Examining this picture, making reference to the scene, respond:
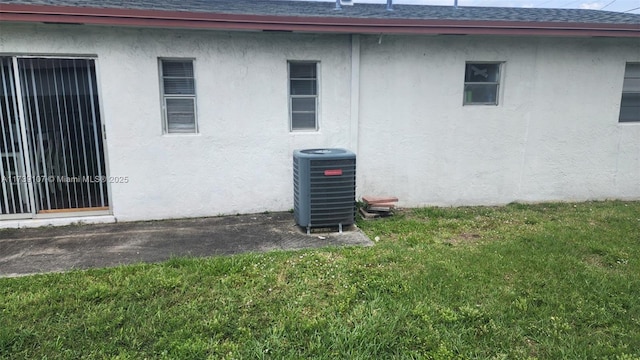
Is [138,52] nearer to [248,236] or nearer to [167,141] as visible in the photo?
[167,141]

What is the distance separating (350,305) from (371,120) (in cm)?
390

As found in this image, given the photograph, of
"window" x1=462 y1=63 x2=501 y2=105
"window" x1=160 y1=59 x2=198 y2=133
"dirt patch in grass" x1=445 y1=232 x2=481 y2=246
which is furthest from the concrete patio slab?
"window" x1=462 y1=63 x2=501 y2=105

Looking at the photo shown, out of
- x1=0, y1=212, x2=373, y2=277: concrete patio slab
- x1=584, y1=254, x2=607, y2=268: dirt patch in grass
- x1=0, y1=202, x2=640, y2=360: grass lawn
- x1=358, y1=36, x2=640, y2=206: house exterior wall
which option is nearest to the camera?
x1=0, y1=202, x2=640, y2=360: grass lawn

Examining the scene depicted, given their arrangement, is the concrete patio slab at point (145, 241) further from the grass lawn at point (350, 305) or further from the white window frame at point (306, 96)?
the white window frame at point (306, 96)

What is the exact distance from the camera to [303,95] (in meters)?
6.42

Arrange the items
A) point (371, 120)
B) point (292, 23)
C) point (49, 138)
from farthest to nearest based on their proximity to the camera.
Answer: point (371, 120)
point (49, 138)
point (292, 23)

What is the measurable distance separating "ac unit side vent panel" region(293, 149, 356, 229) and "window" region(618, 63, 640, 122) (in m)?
5.90

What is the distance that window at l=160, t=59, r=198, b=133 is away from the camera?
5914 mm

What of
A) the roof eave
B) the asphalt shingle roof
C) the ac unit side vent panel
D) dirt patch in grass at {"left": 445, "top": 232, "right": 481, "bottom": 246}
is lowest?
dirt patch in grass at {"left": 445, "top": 232, "right": 481, "bottom": 246}

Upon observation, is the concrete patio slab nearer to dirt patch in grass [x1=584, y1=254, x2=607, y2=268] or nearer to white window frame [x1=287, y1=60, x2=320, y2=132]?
white window frame [x1=287, y1=60, x2=320, y2=132]

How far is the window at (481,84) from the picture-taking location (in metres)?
6.81

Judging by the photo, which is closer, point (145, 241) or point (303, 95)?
point (145, 241)

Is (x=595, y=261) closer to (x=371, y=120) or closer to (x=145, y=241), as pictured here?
(x=371, y=120)

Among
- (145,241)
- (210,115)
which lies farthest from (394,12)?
(145,241)
